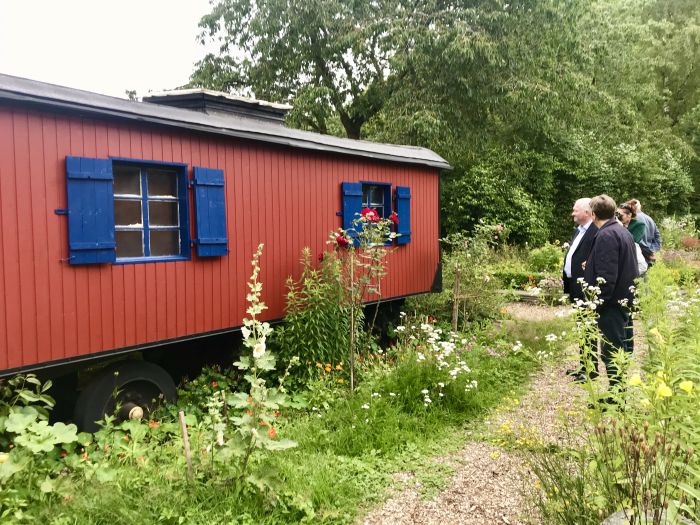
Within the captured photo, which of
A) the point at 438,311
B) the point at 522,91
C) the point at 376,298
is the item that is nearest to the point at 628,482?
the point at 376,298

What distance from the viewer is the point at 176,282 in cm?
580

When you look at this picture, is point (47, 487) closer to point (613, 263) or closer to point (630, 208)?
point (613, 263)

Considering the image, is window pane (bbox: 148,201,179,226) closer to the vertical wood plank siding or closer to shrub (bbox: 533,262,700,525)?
the vertical wood plank siding

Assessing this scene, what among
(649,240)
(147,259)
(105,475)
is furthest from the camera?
(649,240)

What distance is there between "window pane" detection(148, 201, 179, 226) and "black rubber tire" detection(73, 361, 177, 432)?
1.39 m

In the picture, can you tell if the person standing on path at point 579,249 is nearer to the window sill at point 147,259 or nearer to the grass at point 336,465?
the grass at point 336,465

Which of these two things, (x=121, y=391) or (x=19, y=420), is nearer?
(x=19, y=420)

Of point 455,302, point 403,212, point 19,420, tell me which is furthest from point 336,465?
point 403,212

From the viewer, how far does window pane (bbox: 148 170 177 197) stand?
Answer: 574cm

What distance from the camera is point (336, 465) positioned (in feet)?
14.4

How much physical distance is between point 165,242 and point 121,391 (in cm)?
149

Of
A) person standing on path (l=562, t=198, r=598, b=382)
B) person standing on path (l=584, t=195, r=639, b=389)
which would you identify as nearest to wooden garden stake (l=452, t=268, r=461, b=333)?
person standing on path (l=562, t=198, r=598, b=382)

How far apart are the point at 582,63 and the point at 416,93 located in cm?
582

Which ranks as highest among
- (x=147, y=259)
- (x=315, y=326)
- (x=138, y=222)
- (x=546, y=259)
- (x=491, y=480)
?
(x=138, y=222)
